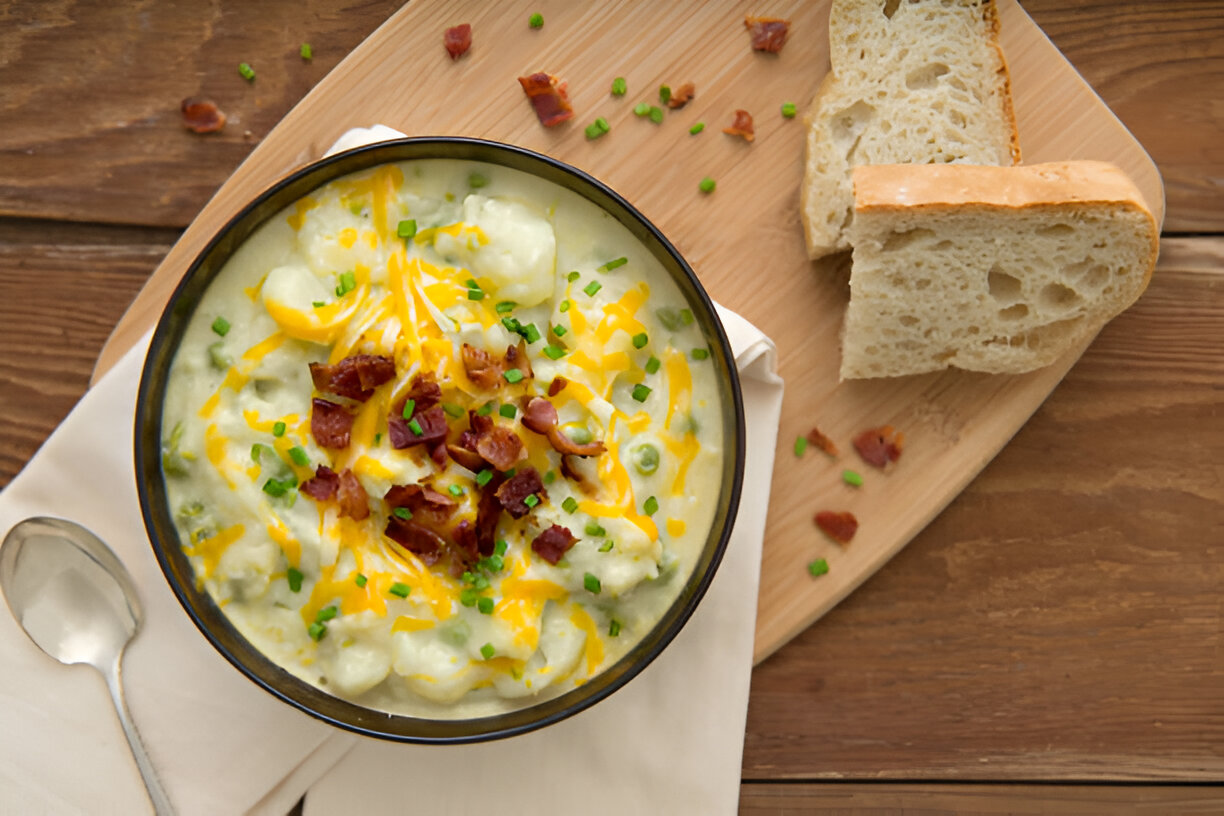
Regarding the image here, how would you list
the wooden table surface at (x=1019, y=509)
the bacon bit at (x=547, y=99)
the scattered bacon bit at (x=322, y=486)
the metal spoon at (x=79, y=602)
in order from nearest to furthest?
the scattered bacon bit at (x=322, y=486), the metal spoon at (x=79, y=602), the bacon bit at (x=547, y=99), the wooden table surface at (x=1019, y=509)

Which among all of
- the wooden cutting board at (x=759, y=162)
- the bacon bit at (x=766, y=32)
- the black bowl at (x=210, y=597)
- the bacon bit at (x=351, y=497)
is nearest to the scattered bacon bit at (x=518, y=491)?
the bacon bit at (x=351, y=497)

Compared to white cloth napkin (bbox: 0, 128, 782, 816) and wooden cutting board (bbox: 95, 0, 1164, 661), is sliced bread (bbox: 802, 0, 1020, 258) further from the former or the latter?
white cloth napkin (bbox: 0, 128, 782, 816)

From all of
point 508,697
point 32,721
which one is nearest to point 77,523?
point 32,721

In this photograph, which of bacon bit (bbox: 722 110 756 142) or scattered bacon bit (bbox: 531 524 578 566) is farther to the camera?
bacon bit (bbox: 722 110 756 142)

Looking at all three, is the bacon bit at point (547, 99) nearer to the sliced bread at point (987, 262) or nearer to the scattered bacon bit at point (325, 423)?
the sliced bread at point (987, 262)

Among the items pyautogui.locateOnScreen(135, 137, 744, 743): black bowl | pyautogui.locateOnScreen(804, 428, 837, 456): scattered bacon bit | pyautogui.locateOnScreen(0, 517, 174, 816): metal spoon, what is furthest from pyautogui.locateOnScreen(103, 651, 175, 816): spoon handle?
pyautogui.locateOnScreen(804, 428, 837, 456): scattered bacon bit

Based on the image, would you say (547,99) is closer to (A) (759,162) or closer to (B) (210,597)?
(A) (759,162)
